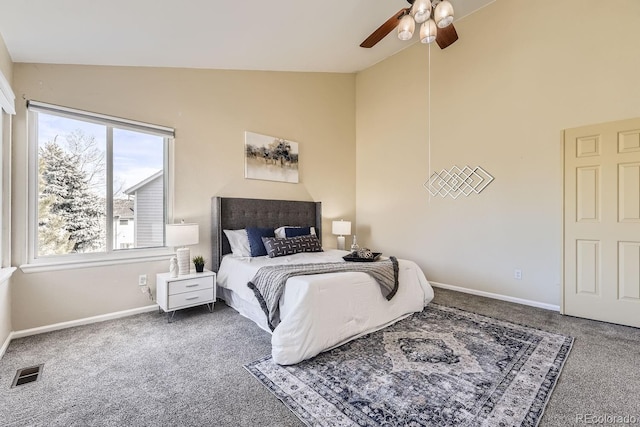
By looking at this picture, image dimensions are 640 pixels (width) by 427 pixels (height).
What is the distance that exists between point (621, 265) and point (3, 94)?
5.79m

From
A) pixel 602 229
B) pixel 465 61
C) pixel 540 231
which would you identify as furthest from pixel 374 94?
pixel 602 229

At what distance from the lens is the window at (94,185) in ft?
9.32

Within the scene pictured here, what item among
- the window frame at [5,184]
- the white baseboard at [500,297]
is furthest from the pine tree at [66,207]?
the white baseboard at [500,297]

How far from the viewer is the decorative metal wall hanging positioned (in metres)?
3.98

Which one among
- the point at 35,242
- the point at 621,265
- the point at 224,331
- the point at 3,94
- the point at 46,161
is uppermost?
the point at 3,94

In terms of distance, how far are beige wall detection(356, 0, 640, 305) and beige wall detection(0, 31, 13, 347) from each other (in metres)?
4.64

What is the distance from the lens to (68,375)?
6.73ft

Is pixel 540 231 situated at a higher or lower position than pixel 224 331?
higher

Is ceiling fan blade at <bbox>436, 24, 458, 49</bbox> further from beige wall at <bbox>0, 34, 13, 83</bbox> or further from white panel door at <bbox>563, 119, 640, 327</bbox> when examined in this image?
beige wall at <bbox>0, 34, 13, 83</bbox>

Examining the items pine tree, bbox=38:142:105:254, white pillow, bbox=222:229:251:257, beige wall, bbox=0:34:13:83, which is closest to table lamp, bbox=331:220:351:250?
white pillow, bbox=222:229:251:257

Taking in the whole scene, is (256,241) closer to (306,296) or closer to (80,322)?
(306,296)

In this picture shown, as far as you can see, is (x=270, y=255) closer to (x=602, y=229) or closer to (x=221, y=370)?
(x=221, y=370)

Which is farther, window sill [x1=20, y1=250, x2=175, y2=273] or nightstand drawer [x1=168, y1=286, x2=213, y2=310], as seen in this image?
nightstand drawer [x1=168, y1=286, x2=213, y2=310]

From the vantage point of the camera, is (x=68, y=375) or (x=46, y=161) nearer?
(x=68, y=375)
